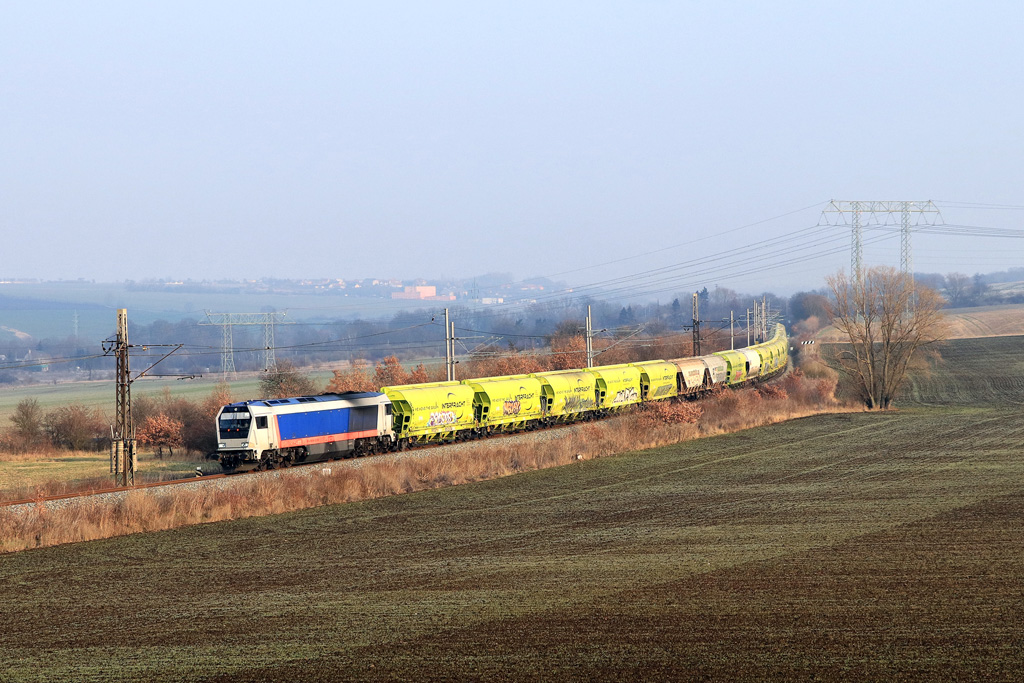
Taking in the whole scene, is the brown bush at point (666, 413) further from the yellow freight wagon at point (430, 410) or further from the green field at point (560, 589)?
the green field at point (560, 589)

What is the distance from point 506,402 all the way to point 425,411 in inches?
246

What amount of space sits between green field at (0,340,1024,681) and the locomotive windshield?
616 centimetres

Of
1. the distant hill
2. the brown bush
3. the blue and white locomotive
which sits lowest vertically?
the brown bush

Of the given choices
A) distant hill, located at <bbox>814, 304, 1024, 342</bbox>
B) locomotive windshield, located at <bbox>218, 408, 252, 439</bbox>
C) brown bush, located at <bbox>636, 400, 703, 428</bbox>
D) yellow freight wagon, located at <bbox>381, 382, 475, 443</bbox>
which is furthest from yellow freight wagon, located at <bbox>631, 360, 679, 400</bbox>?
distant hill, located at <bbox>814, 304, 1024, 342</bbox>

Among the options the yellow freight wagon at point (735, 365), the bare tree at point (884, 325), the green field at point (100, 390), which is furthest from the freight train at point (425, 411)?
the green field at point (100, 390)

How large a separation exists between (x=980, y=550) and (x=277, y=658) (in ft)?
57.7

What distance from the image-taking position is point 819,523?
29.5m

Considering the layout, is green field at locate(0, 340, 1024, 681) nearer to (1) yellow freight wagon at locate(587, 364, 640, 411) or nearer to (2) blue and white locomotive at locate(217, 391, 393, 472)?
(2) blue and white locomotive at locate(217, 391, 393, 472)

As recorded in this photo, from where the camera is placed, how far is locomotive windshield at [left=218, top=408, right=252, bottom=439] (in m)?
38.4

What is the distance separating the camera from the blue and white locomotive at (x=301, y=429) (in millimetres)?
38594

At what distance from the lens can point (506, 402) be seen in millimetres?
51594

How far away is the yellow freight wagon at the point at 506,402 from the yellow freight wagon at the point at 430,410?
0.65 meters

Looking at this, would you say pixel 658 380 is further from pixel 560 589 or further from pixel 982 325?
pixel 982 325

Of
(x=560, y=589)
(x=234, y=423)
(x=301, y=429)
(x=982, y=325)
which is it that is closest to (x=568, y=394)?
(x=301, y=429)
